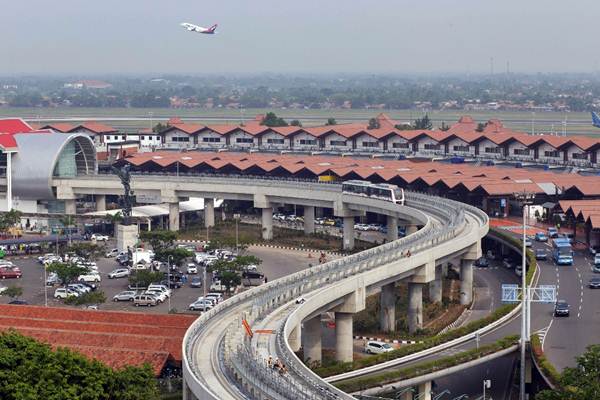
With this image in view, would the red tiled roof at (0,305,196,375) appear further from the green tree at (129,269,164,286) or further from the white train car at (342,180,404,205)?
the white train car at (342,180,404,205)

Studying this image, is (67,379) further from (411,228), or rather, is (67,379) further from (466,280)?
(411,228)

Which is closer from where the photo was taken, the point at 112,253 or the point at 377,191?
the point at 112,253

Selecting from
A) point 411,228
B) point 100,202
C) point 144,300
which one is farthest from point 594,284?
point 100,202

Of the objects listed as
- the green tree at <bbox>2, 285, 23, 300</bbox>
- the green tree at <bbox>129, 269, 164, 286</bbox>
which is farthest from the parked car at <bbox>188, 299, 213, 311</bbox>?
the green tree at <bbox>2, 285, 23, 300</bbox>

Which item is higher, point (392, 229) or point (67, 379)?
point (67, 379)

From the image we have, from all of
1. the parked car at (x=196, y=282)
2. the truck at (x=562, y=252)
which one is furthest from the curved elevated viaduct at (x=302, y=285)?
the parked car at (x=196, y=282)

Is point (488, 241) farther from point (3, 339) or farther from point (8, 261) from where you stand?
point (3, 339)

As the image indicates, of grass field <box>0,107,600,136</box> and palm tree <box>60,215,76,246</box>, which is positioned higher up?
grass field <box>0,107,600,136</box>
